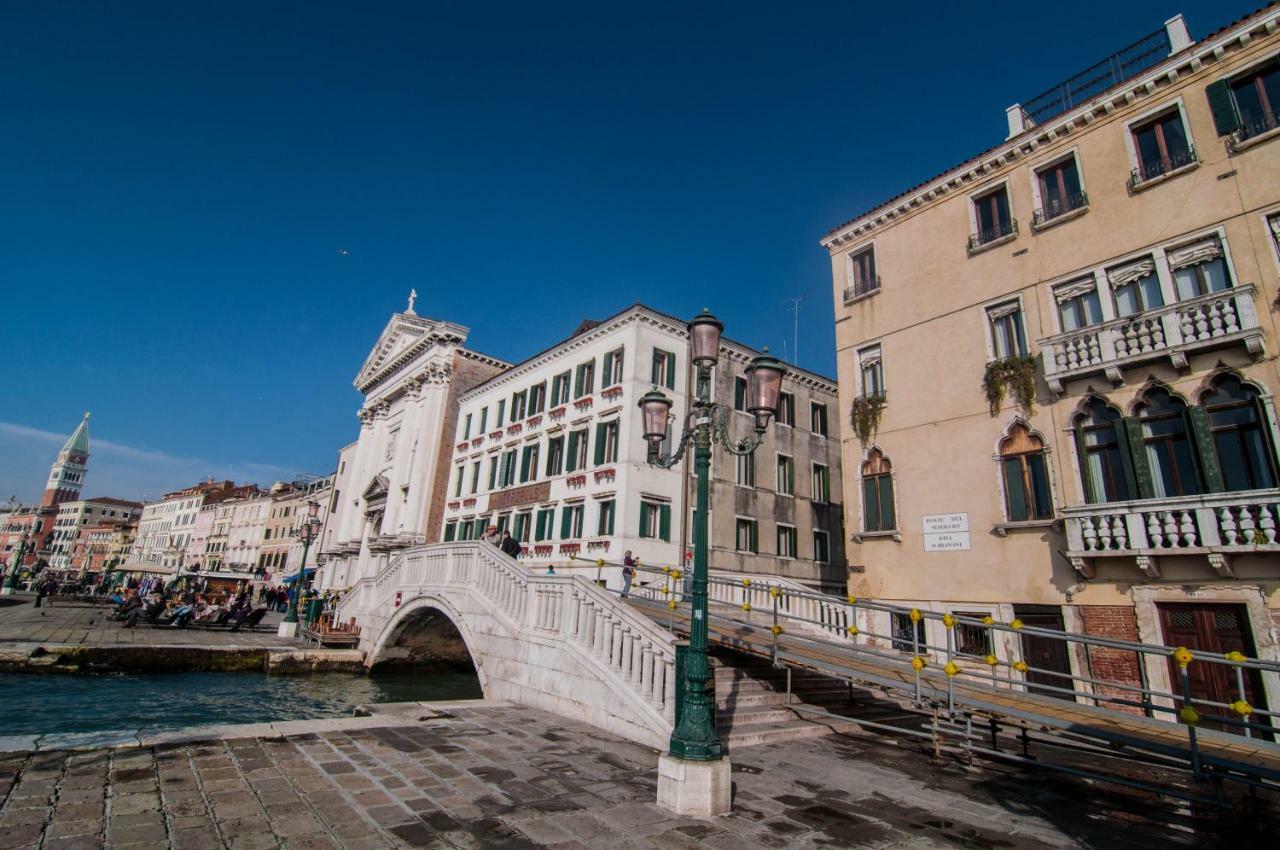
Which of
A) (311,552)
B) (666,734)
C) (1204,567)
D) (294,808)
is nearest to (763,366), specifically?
(666,734)

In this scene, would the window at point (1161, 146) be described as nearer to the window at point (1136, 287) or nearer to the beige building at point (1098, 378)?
the beige building at point (1098, 378)

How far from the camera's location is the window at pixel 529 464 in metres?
28.2

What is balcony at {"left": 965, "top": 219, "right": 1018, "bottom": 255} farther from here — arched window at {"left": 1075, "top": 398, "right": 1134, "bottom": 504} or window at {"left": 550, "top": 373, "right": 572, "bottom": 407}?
window at {"left": 550, "top": 373, "right": 572, "bottom": 407}

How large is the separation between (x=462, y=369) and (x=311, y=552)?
30.1 m

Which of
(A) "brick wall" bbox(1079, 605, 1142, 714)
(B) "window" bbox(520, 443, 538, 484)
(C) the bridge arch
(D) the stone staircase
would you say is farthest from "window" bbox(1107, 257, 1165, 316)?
(B) "window" bbox(520, 443, 538, 484)

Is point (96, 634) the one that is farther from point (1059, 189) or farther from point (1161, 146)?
point (1161, 146)

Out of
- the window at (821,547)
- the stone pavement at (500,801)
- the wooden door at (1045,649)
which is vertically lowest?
the stone pavement at (500,801)

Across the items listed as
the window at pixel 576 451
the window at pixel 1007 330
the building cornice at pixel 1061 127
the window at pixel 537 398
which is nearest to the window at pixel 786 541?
the window at pixel 576 451

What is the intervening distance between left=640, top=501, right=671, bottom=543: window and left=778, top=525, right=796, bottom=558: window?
559 centimetres

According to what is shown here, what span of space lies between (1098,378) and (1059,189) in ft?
16.3

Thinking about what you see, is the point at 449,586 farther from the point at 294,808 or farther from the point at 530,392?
the point at 530,392

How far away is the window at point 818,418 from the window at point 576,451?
10.5 meters

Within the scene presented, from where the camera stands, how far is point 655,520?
907 inches

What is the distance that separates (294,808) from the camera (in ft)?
17.5
